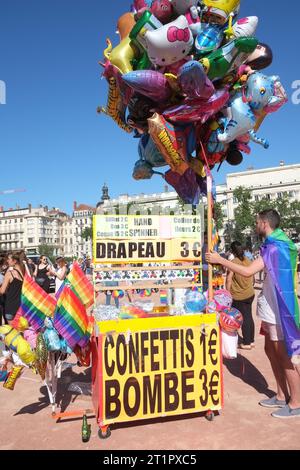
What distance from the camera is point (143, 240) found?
4.00 m

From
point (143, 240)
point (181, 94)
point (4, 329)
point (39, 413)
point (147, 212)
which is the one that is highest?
point (181, 94)

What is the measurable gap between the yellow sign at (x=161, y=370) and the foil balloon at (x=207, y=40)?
2915 mm

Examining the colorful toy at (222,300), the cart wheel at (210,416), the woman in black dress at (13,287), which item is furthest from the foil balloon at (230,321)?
the woman in black dress at (13,287)

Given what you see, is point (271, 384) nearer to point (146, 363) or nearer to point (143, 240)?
point (146, 363)

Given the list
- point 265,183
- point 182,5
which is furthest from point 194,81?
point 265,183

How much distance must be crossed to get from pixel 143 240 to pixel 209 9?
2781mm

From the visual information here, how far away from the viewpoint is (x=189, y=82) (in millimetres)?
4152

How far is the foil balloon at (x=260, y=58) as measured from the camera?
16.3 ft

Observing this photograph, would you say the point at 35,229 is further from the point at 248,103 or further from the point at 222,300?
the point at 222,300

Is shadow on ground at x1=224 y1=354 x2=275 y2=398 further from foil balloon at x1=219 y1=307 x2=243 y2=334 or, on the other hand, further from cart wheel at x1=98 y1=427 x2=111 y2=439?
cart wheel at x1=98 y1=427 x2=111 y2=439

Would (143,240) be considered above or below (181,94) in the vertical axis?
below

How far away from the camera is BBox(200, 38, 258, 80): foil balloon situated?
4250 mm
